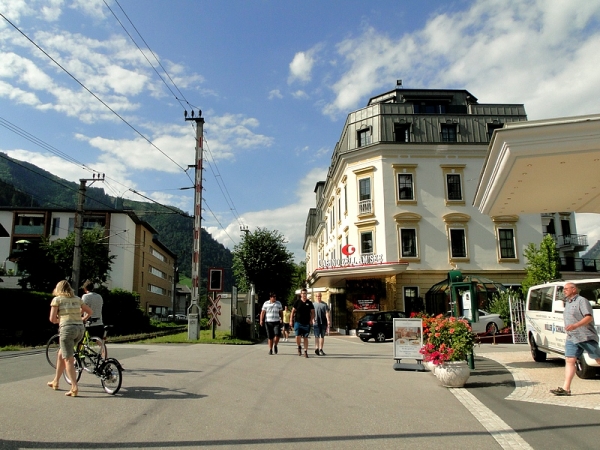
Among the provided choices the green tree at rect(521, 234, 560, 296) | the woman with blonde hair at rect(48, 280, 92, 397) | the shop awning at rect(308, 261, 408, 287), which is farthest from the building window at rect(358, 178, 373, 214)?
the woman with blonde hair at rect(48, 280, 92, 397)

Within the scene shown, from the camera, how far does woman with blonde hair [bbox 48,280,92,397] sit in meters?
7.32

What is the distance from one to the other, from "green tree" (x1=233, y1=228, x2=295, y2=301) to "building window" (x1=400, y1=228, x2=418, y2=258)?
36.8 ft

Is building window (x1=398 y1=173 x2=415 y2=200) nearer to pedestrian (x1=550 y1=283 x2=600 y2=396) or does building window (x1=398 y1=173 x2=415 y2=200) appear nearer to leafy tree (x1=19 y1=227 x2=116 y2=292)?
leafy tree (x1=19 y1=227 x2=116 y2=292)

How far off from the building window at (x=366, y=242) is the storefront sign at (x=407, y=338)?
22.2 meters

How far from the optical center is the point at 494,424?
6219mm

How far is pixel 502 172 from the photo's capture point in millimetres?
12312

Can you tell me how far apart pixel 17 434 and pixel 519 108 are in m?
36.5

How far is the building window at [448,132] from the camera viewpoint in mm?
34875

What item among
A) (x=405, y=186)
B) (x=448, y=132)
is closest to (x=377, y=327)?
(x=405, y=186)

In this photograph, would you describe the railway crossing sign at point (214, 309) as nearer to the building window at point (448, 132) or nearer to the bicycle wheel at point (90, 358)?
the bicycle wheel at point (90, 358)

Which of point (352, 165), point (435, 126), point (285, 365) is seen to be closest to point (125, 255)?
point (352, 165)

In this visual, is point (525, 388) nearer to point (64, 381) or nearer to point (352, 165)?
point (64, 381)

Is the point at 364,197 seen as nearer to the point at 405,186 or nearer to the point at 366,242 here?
the point at 405,186

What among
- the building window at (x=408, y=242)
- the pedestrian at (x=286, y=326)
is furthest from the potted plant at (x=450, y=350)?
the building window at (x=408, y=242)
